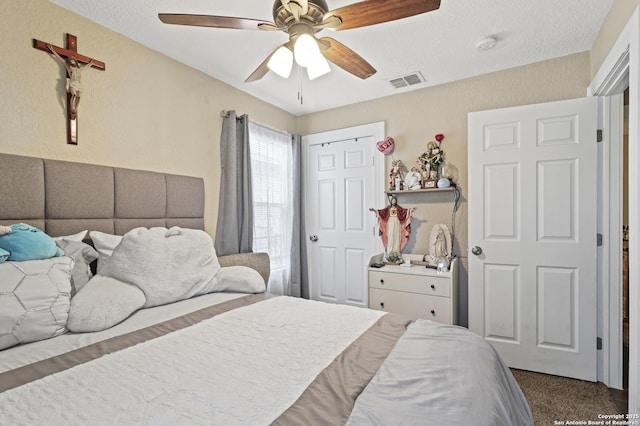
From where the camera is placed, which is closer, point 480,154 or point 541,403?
point 541,403

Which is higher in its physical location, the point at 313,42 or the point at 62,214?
the point at 313,42

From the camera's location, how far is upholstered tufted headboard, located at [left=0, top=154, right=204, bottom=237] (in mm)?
1568

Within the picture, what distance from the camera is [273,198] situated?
11.1 ft

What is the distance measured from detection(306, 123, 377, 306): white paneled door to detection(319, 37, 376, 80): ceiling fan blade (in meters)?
1.48

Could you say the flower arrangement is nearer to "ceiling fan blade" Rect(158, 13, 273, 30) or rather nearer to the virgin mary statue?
the virgin mary statue

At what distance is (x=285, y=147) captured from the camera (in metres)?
3.56

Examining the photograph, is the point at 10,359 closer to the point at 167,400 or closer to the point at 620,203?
the point at 167,400

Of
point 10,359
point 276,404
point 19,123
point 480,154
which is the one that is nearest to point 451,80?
Answer: point 480,154

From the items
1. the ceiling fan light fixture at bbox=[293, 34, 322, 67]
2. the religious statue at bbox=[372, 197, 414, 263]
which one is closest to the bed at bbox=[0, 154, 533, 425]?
the ceiling fan light fixture at bbox=[293, 34, 322, 67]

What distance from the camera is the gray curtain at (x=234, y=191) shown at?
276 centimetres

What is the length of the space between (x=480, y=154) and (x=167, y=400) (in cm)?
259

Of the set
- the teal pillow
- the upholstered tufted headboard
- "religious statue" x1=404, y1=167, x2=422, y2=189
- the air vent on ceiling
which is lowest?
the teal pillow

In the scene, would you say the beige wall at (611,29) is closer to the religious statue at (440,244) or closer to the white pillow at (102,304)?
the religious statue at (440,244)

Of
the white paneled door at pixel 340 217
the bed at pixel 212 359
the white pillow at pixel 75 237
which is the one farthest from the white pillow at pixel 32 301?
the white paneled door at pixel 340 217
